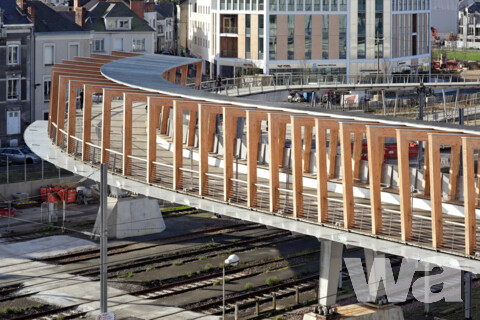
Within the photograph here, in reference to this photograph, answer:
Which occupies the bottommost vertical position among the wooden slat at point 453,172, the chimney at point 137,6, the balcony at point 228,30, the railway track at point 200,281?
the railway track at point 200,281

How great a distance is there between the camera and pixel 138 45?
97.1m

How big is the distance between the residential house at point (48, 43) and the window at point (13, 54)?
2.61 meters

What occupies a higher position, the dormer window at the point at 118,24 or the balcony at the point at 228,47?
the dormer window at the point at 118,24

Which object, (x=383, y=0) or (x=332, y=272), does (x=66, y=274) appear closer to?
(x=332, y=272)

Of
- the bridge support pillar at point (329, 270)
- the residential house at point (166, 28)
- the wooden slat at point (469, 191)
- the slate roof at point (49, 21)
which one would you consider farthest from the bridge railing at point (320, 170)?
the residential house at point (166, 28)

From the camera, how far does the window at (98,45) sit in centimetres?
9331

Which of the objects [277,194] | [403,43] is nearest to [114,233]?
[277,194]

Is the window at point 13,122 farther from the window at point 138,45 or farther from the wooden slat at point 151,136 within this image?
the wooden slat at point 151,136

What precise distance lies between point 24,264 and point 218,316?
11.7 meters

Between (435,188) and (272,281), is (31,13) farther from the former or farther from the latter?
(435,188)

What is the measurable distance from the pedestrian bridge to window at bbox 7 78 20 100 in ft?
78.5

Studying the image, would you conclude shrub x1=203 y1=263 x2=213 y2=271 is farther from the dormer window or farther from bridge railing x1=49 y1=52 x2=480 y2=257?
the dormer window

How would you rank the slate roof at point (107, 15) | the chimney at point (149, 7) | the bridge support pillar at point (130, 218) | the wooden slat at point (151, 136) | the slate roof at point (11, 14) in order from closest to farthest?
1. the wooden slat at point (151, 136)
2. the bridge support pillar at point (130, 218)
3. the slate roof at point (11, 14)
4. the slate roof at point (107, 15)
5. the chimney at point (149, 7)

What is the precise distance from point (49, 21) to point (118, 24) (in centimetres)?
1188
